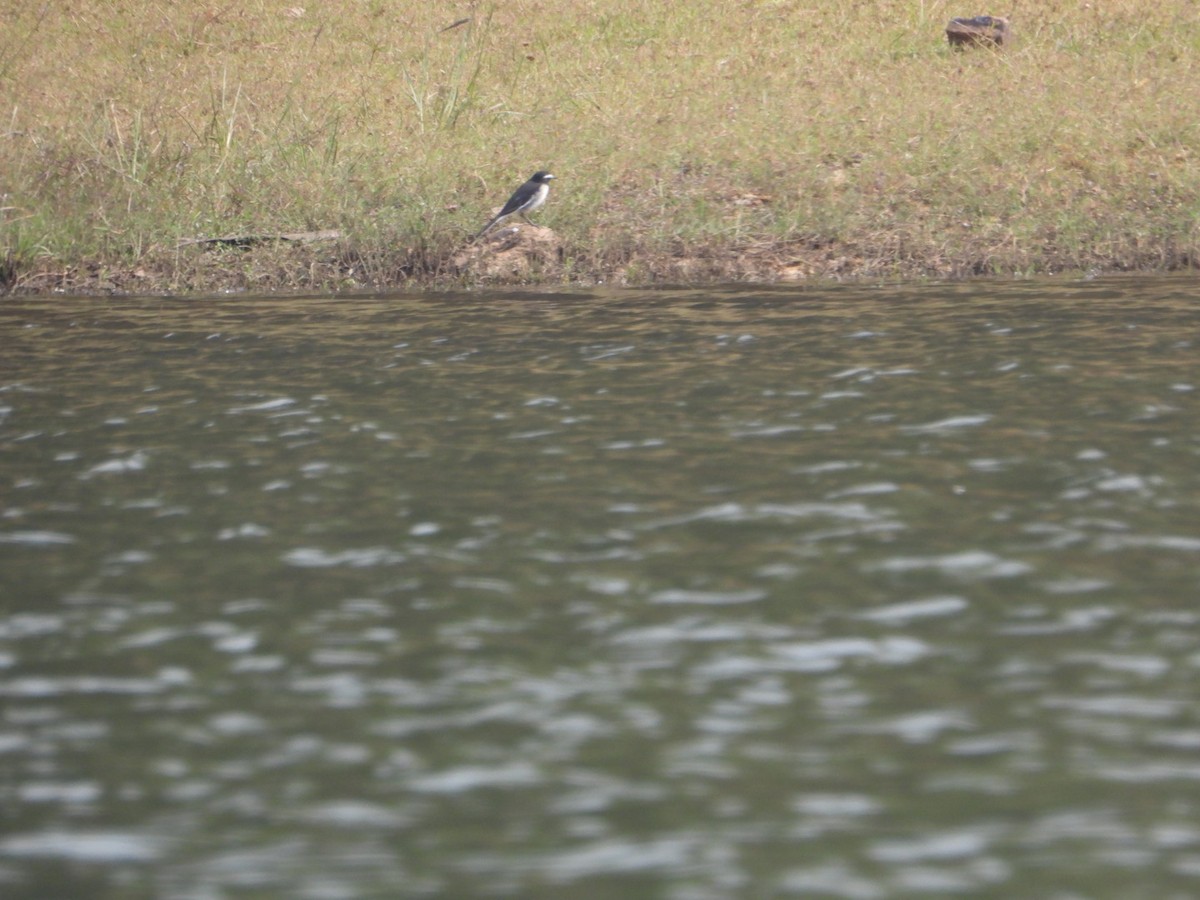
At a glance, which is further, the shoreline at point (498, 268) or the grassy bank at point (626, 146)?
the grassy bank at point (626, 146)

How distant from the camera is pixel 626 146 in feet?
62.1

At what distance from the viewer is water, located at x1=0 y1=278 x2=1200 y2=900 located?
4.46m

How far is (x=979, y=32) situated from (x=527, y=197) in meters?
8.53

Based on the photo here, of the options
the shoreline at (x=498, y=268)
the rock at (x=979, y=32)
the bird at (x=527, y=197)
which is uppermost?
the rock at (x=979, y=32)

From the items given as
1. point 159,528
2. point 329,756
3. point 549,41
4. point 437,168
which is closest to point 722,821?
point 329,756

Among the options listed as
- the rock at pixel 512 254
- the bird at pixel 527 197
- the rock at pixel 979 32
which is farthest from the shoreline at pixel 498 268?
the rock at pixel 979 32

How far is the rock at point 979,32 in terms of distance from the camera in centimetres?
2164

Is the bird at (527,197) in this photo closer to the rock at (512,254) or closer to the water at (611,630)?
the rock at (512,254)

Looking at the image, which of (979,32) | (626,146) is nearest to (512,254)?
(626,146)

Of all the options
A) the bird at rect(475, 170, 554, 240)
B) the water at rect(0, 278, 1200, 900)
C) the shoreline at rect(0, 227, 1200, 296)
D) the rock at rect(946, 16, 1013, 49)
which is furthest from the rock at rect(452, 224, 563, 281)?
the rock at rect(946, 16, 1013, 49)

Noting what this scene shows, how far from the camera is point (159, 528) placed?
25.8 ft

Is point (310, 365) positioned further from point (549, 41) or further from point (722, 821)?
point (549, 41)

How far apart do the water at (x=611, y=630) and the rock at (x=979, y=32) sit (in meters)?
11.0

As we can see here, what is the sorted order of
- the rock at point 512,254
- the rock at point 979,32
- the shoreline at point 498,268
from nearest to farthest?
1. the shoreline at point 498,268
2. the rock at point 512,254
3. the rock at point 979,32
